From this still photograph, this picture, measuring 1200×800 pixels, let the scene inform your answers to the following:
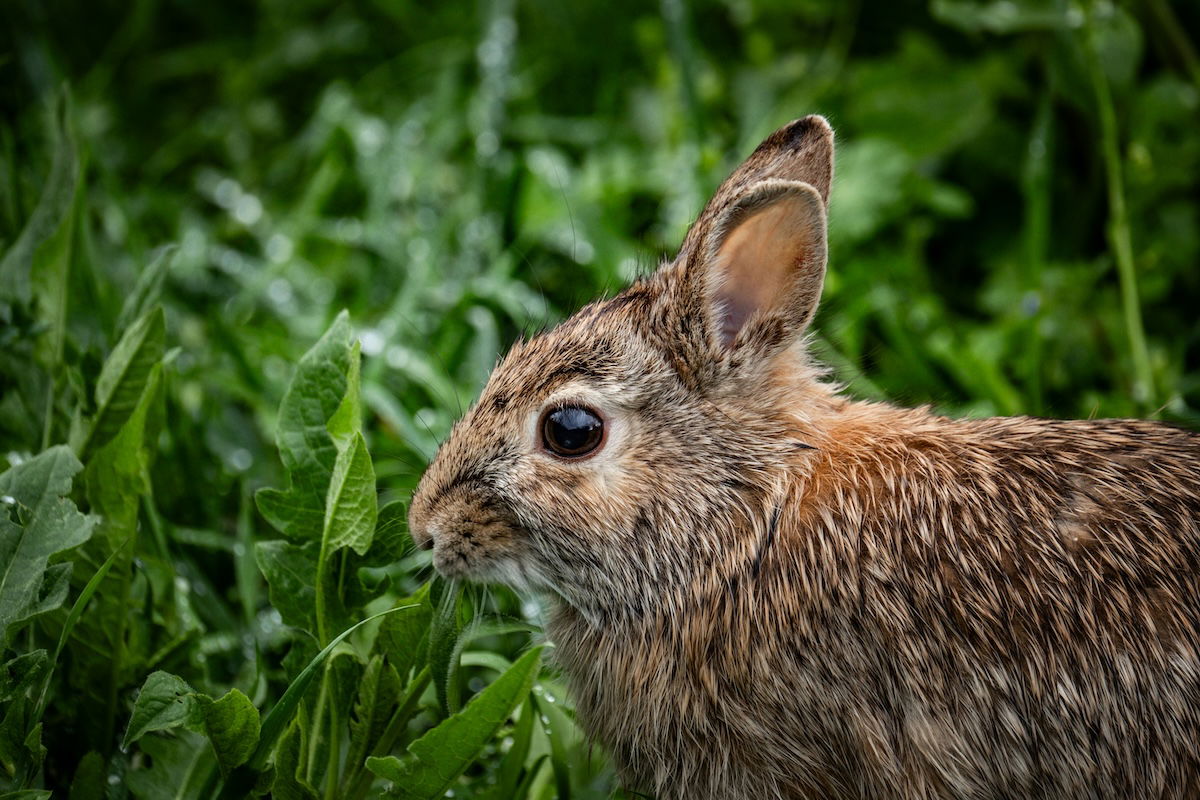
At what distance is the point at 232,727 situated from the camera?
2252 mm

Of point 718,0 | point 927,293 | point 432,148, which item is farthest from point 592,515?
point 718,0

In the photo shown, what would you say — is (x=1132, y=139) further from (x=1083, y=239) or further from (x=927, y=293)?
(x=927, y=293)

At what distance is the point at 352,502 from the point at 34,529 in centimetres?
63

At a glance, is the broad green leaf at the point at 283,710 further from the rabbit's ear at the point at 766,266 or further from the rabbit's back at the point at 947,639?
the rabbit's ear at the point at 766,266

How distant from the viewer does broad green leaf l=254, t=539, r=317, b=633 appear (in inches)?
101

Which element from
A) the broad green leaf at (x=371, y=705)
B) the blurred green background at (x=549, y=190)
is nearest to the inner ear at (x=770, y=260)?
the blurred green background at (x=549, y=190)

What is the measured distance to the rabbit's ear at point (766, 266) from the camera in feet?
8.25

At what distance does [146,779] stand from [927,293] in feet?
10.5

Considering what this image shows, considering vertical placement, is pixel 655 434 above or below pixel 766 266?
below

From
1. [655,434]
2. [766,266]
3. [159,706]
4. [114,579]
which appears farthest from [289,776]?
[766,266]

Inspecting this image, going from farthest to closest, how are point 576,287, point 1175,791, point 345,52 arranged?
point 345,52 → point 576,287 → point 1175,791

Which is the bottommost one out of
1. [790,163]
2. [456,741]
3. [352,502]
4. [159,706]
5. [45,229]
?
[456,741]

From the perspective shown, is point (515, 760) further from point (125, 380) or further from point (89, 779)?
point (125, 380)

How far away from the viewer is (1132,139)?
4.36m
